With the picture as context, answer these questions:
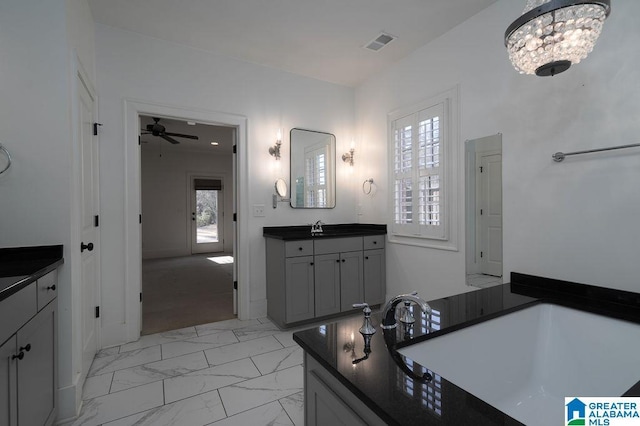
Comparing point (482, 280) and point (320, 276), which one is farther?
point (320, 276)

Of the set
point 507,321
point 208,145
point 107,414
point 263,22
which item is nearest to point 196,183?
point 208,145

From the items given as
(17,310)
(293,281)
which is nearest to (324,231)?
(293,281)

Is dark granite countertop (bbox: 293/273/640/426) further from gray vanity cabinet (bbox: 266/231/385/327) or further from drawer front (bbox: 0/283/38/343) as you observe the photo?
gray vanity cabinet (bbox: 266/231/385/327)

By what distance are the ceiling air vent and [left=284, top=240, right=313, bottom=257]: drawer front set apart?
204cm

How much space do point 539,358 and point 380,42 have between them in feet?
9.30

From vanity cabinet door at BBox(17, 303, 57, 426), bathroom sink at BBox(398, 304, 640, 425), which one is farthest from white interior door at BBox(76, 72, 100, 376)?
bathroom sink at BBox(398, 304, 640, 425)

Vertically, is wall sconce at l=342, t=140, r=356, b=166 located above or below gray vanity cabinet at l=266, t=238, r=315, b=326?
above

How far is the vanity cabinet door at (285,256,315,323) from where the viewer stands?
2.84 meters

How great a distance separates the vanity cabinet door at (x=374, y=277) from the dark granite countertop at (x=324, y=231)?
0.25 m

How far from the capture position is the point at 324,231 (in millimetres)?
3641

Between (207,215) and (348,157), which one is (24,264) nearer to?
(348,157)

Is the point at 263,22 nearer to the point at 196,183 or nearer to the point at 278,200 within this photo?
the point at 278,200

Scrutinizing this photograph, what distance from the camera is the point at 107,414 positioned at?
1.71m

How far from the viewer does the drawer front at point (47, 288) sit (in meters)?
1.41
